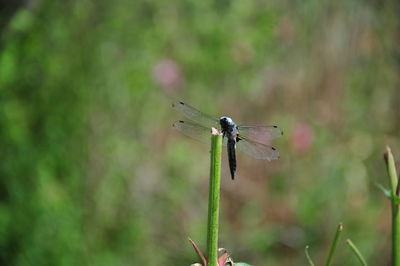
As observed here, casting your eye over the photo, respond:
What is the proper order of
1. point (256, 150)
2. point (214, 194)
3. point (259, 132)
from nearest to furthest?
point (214, 194)
point (256, 150)
point (259, 132)

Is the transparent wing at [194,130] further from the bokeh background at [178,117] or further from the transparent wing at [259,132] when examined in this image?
the bokeh background at [178,117]

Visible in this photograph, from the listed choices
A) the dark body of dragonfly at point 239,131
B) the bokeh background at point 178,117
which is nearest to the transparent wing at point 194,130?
the dark body of dragonfly at point 239,131

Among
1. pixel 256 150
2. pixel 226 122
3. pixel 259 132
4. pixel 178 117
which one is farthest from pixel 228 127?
pixel 178 117

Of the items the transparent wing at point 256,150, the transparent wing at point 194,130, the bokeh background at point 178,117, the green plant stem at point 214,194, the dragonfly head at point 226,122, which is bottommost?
the green plant stem at point 214,194

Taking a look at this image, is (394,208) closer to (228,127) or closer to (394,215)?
(394,215)

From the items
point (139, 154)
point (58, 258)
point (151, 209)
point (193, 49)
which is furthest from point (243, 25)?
point (58, 258)

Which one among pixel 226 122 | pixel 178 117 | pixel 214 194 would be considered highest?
pixel 178 117

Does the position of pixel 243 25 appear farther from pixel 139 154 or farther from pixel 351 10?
pixel 139 154
